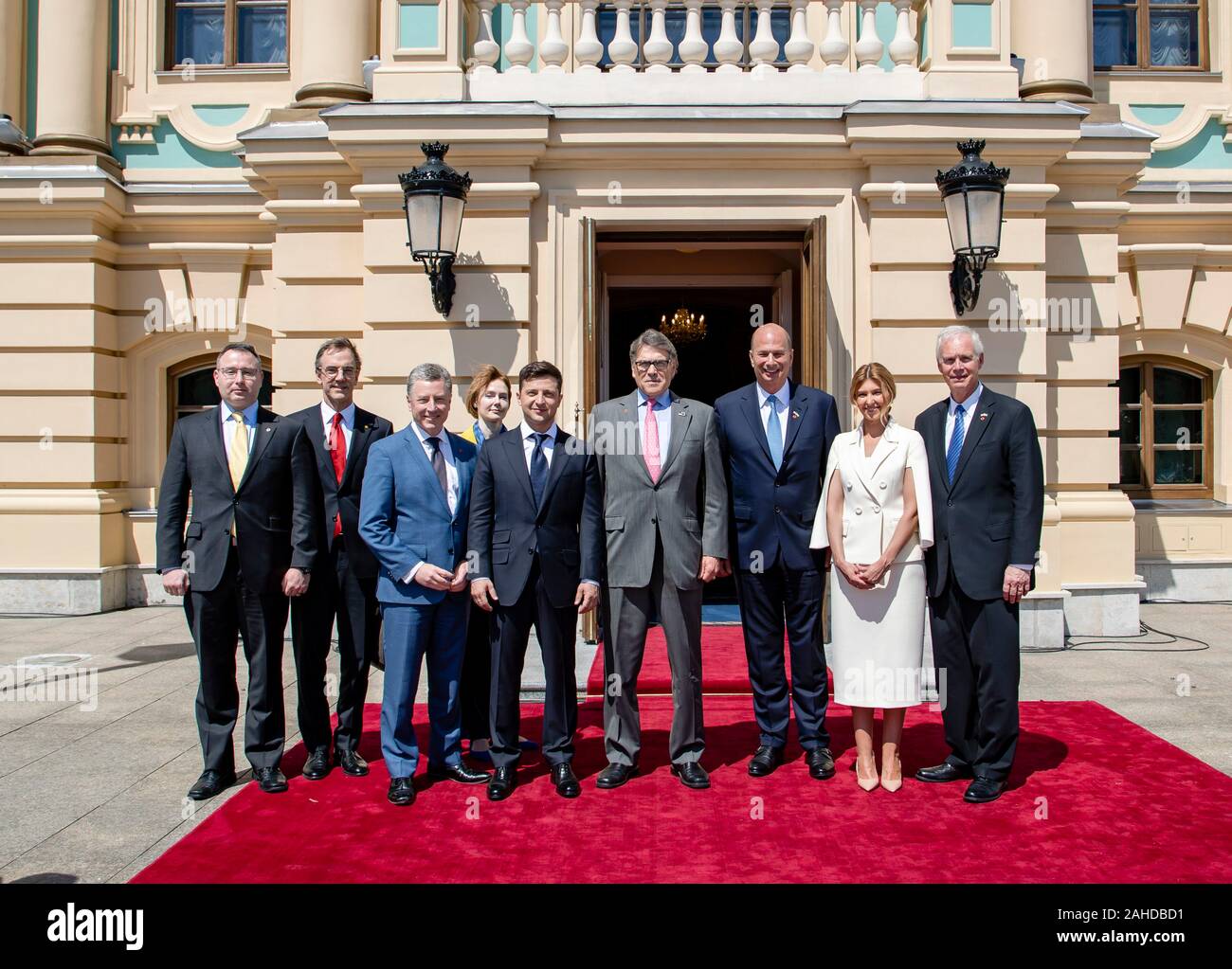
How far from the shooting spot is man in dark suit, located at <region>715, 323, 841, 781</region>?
5012 millimetres

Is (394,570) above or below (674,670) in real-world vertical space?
above

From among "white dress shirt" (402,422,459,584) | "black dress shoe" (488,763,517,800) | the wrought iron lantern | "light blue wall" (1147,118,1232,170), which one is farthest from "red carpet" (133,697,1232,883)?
"light blue wall" (1147,118,1232,170)

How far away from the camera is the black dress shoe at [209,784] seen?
4.68m

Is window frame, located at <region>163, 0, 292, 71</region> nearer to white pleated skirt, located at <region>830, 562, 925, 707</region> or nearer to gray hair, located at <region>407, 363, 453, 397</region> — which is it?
gray hair, located at <region>407, 363, 453, 397</region>

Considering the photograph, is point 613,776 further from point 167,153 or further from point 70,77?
point 70,77

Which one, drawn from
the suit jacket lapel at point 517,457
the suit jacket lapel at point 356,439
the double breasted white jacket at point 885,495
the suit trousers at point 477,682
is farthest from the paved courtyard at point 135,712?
the suit jacket lapel at point 517,457

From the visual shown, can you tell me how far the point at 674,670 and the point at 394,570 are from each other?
1332 mm

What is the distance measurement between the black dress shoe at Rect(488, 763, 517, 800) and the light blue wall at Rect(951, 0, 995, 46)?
6.23 m

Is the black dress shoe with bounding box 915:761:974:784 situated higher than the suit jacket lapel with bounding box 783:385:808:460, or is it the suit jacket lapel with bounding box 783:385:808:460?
the suit jacket lapel with bounding box 783:385:808:460

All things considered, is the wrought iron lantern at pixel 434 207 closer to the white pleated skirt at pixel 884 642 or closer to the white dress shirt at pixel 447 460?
the white dress shirt at pixel 447 460
